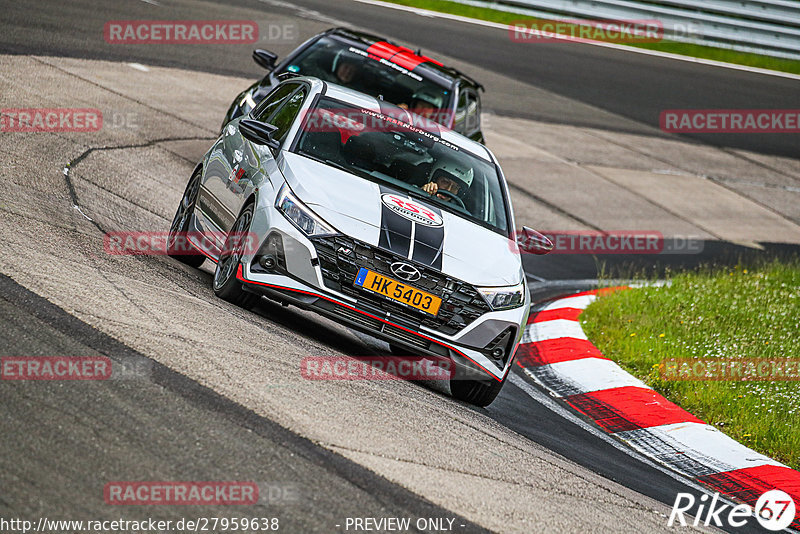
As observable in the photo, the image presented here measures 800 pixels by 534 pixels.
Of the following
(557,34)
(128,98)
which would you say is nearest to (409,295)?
(128,98)

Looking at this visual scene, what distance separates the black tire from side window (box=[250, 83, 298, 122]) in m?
2.67

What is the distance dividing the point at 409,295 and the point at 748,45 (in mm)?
24361

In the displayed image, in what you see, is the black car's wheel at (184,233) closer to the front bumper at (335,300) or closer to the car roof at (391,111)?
the car roof at (391,111)

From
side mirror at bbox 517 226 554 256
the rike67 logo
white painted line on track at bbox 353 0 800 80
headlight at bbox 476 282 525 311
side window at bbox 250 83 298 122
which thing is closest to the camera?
the rike67 logo

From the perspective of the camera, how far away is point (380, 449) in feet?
16.5

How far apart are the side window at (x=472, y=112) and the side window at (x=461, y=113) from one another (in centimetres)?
13

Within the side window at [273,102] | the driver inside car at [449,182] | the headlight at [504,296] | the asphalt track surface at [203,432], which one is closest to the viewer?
the asphalt track surface at [203,432]

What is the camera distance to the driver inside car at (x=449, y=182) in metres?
7.51

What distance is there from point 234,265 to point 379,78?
4948mm

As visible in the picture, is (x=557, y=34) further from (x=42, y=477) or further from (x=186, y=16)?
(x=42, y=477)

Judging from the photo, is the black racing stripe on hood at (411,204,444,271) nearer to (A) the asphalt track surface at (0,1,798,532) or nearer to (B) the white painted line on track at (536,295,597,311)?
(A) the asphalt track surface at (0,1,798,532)

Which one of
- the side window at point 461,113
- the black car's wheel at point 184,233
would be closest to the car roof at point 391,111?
the black car's wheel at point 184,233

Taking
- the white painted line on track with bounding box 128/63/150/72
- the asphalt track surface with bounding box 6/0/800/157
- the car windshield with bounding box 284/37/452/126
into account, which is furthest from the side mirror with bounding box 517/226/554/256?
the asphalt track surface with bounding box 6/0/800/157

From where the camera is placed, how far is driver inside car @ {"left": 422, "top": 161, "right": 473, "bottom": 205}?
751cm
